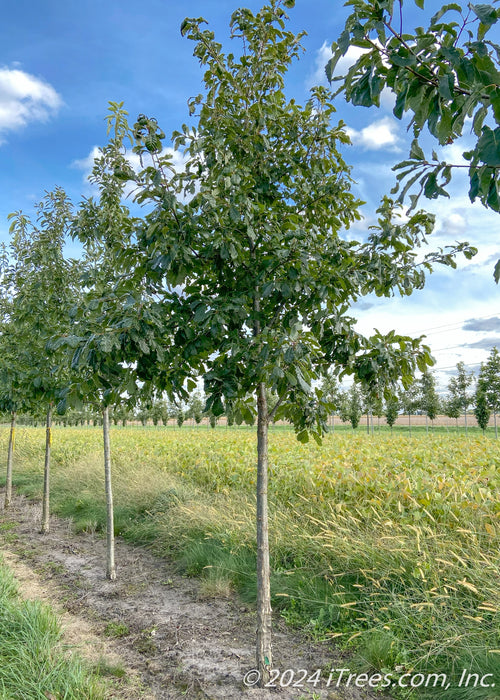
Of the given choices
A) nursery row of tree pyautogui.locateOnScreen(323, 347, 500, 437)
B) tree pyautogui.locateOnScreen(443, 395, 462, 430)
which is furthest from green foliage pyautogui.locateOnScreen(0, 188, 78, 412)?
tree pyautogui.locateOnScreen(443, 395, 462, 430)

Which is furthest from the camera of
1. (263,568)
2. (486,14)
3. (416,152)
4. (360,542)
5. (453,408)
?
(453,408)

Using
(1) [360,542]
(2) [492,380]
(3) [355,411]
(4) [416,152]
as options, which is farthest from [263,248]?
(3) [355,411]

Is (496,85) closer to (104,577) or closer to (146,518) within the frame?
(104,577)

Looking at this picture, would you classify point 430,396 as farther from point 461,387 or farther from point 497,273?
point 497,273

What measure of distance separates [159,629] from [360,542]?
204 centimetres

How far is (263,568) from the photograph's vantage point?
331 cm

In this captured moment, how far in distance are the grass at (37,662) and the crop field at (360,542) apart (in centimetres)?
176

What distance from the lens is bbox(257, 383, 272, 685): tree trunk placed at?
320 cm

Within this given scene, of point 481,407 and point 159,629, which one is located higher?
point 481,407

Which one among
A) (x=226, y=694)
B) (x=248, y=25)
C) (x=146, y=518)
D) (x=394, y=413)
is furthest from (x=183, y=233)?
(x=394, y=413)

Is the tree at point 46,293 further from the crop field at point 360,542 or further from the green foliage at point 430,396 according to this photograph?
the green foliage at point 430,396

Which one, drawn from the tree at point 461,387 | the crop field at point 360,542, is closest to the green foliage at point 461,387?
the tree at point 461,387

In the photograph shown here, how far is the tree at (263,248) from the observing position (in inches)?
107

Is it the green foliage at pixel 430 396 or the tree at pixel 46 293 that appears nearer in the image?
the tree at pixel 46 293
